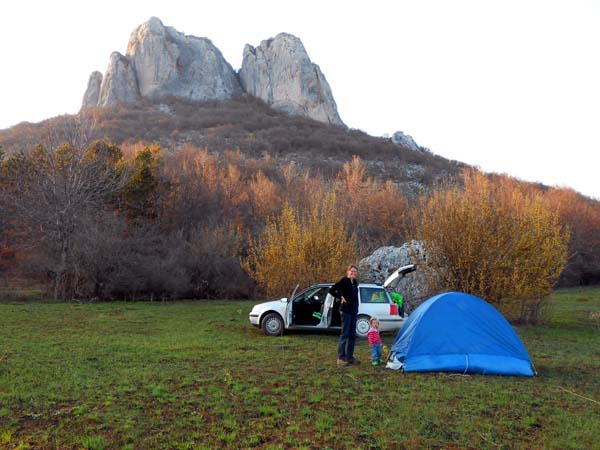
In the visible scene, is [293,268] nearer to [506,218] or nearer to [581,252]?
[506,218]

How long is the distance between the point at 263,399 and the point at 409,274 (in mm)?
13132

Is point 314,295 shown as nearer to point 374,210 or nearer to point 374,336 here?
point 374,336

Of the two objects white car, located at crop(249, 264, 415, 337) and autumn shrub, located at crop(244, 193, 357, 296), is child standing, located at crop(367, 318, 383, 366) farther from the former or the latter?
autumn shrub, located at crop(244, 193, 357, 296)

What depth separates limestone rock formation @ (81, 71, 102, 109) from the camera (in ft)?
297

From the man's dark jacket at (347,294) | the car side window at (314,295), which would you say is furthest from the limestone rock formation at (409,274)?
the man's dark jacket at (347,294)

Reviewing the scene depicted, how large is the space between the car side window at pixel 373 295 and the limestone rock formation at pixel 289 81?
254ft

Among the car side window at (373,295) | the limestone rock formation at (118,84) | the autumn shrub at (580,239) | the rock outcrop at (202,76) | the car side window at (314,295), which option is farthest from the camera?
the rock outcrop at (202,76)

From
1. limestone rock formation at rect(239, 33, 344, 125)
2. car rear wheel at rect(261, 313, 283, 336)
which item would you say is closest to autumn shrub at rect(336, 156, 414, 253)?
car rear wheel at rect(261, 313, 283, 336)

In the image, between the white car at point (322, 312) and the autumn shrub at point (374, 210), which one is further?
the autumn shrub at point (374, 210)

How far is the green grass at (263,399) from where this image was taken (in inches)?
256

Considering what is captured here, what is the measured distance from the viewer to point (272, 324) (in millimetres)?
15406

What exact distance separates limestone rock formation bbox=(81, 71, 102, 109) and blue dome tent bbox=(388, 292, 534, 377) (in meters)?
89.2

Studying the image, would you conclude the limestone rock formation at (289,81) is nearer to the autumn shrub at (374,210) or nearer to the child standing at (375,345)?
the autumn shrub at (374,210)

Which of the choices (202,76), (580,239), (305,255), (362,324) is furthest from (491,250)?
(202,76)
